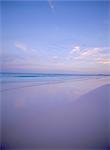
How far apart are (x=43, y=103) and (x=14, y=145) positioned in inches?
44.0

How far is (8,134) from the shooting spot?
1.48m

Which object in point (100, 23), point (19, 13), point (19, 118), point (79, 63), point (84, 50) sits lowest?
point (19, 118)

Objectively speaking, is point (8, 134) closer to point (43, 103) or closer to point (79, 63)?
point (43, 103)

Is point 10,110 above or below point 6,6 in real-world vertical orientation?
below

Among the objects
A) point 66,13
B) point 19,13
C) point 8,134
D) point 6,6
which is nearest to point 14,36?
point 19,13

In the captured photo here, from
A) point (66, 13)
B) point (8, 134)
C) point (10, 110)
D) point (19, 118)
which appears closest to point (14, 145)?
point (8, 134)

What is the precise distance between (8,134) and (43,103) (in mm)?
1006

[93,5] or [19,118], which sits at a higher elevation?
[93,5]

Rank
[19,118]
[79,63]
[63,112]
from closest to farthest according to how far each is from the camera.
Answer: [19,118]
[63,112]
[79,63]

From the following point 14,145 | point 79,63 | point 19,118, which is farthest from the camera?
point 79,63

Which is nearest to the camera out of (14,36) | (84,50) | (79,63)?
(14,36)

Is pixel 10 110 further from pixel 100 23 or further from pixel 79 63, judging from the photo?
pixel 79 63

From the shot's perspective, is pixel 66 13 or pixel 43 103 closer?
pixel 66 13

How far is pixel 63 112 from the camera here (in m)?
1.99
